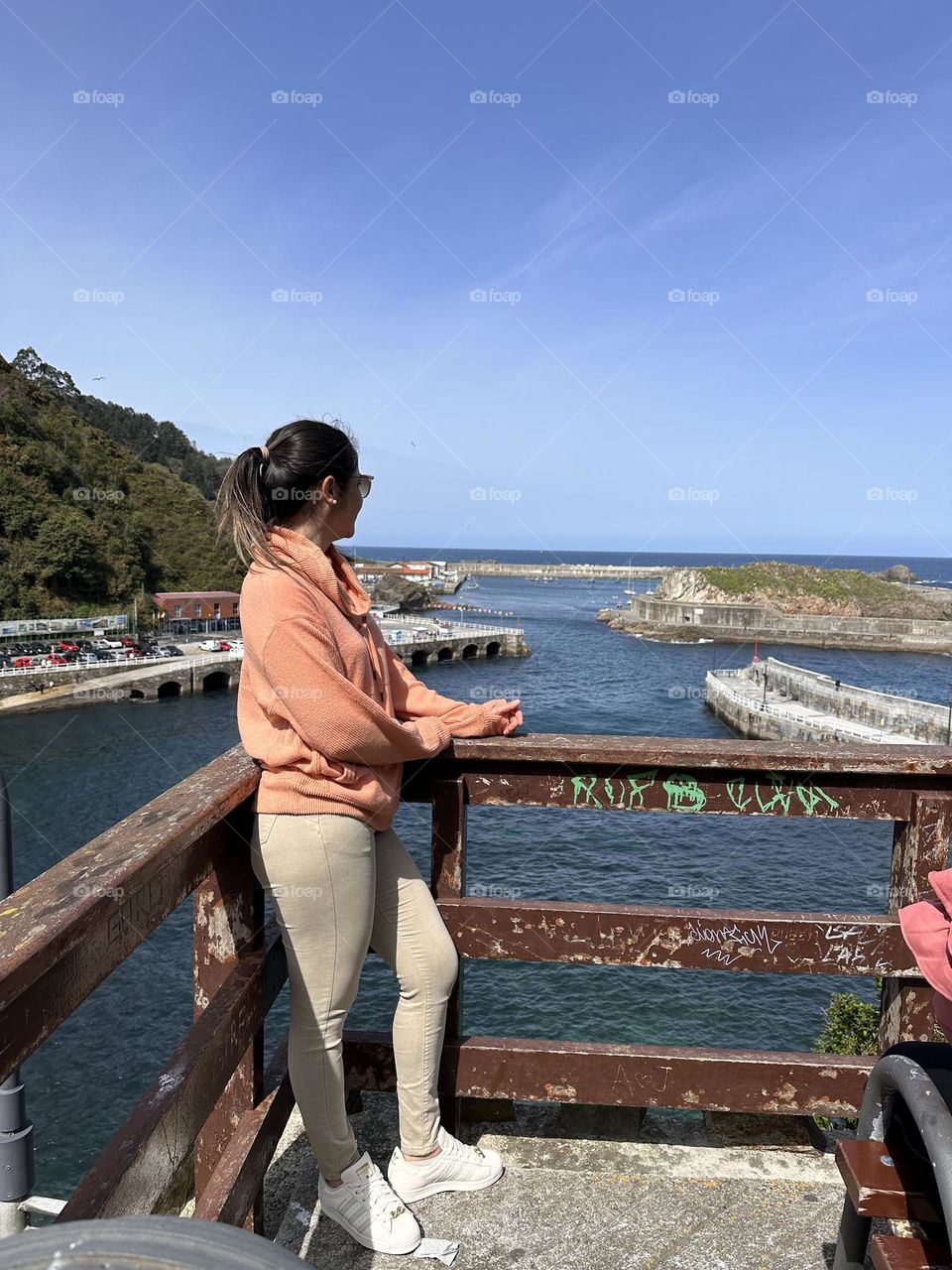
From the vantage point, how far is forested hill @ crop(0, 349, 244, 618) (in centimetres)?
5506

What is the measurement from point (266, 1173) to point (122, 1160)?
1334 millimetres

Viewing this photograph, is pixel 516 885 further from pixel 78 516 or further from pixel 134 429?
pixel 134 429

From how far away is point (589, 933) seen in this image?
2.45 m

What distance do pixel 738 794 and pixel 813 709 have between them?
134ft

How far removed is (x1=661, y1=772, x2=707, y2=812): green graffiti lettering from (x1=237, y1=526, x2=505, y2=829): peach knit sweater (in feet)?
2.39

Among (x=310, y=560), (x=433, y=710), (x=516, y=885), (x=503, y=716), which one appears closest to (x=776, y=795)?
(x=503, y=716)

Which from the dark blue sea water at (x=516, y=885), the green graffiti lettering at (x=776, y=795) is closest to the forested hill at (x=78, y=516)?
the dark blue sea water at (x=516, y=885)

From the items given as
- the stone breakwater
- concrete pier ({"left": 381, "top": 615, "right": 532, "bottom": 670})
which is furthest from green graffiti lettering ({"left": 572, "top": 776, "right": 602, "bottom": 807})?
the stone breakwater

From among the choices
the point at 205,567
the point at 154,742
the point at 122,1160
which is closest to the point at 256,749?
the point at 122,1160

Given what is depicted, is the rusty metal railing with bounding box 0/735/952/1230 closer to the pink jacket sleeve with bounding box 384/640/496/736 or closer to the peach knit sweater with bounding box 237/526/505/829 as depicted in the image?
the pink jacket sleeve with bounding box 384/640/496/736

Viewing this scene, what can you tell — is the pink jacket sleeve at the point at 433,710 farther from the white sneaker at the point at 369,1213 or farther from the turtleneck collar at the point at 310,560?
the white sneaker at the point at 369,1213

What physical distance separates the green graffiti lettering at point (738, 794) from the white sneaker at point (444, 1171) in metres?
1.25

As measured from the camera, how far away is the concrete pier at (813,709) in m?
34.1

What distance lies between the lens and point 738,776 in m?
2.39
